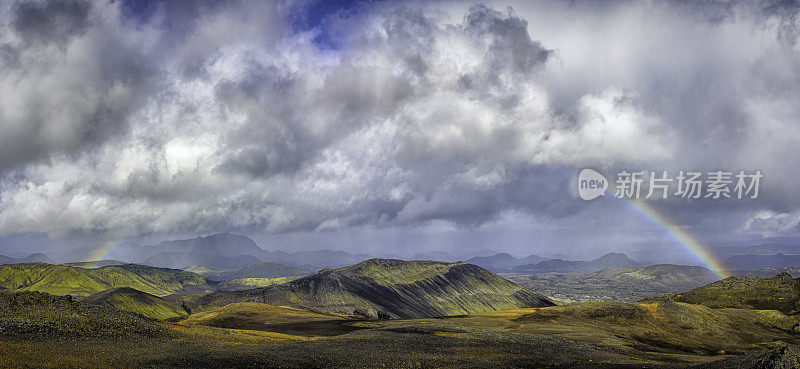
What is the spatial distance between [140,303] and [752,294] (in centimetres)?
21218

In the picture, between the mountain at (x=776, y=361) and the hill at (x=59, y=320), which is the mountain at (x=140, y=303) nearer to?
the hill at (x=59, y=320)

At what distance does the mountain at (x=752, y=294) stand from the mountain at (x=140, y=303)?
182 meters

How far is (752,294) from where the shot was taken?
14412 cm

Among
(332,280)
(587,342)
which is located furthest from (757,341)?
(332,280)

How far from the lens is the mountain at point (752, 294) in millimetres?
131375

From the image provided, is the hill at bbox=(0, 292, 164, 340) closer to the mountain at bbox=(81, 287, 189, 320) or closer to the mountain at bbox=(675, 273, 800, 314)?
the mountain at bbox=(81, 287, 189, 320)

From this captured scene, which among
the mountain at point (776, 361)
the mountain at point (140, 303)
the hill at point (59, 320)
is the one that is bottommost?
the mountain at point (140, 303)

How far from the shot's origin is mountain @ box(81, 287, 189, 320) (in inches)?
6407

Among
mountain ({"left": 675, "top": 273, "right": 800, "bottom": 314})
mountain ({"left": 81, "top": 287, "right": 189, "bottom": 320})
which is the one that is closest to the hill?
mountain ({"left": 81, "top": 287, "right": 189, "bottom": 320})

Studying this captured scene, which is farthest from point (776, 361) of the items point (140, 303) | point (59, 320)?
point (140, 303)

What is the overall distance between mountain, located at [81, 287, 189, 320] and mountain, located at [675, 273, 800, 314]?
7179 inches

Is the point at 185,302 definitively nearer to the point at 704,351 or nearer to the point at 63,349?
the point at 63,349

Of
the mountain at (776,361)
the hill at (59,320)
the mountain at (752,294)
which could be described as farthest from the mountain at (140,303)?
the mountain at (752,294)

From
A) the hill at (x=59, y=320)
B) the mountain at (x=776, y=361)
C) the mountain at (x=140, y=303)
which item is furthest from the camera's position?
the mountain at (x=140, y=303)
